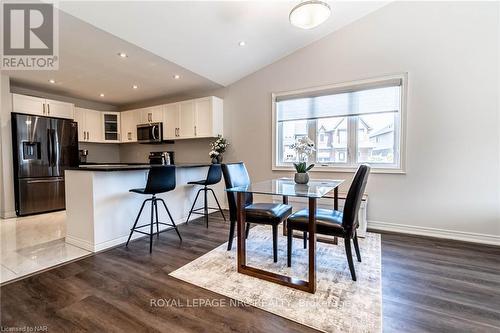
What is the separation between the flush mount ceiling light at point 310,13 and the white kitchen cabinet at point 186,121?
3.00 metres

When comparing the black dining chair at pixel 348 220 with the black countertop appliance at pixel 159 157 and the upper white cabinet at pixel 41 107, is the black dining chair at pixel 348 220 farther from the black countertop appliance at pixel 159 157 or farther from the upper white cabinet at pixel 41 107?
the upper white cabinet at pixel 41 107

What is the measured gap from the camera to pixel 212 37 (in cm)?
316

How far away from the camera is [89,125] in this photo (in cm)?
537

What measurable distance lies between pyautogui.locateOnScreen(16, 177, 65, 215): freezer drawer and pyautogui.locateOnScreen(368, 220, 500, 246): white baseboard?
5.61 metres

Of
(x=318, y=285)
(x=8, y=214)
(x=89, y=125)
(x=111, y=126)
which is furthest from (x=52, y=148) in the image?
(x=318, y=285)

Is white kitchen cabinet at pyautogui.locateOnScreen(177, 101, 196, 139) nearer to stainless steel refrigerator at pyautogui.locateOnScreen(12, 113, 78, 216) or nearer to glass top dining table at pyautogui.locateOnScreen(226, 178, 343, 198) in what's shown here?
stainless steel refrigerator at pyautogui.locateOnScreen(12, 113, 78, 216)

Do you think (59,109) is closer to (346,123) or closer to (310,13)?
(310,13)

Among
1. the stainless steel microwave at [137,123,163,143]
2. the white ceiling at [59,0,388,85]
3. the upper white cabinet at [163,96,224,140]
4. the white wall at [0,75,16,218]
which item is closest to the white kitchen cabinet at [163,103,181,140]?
the upper white cabinet at [163,96,224,140]

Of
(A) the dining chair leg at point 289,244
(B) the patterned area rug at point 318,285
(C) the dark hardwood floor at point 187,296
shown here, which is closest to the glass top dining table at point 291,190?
(A) the dining chair leg at point 289,244

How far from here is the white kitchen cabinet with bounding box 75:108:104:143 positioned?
17.0 feet

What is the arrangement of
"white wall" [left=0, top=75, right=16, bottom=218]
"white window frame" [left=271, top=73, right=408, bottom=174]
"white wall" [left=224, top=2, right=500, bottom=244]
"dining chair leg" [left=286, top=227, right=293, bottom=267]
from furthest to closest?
1. "white wall" [left=0, top=75, right=16, bottom=218]
2. "white window frame" [left=271, top=73, right=408, bottom=174]
3. "white wall" [left=224, top=2, right=500, bottom=244]
4. "dining chair leg" [left=286, top=227, right=293, bottom=267]

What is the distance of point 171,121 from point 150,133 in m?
0.59

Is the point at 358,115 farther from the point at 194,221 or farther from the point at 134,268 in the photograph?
the point at 134,268

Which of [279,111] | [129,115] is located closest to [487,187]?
[279,111]
